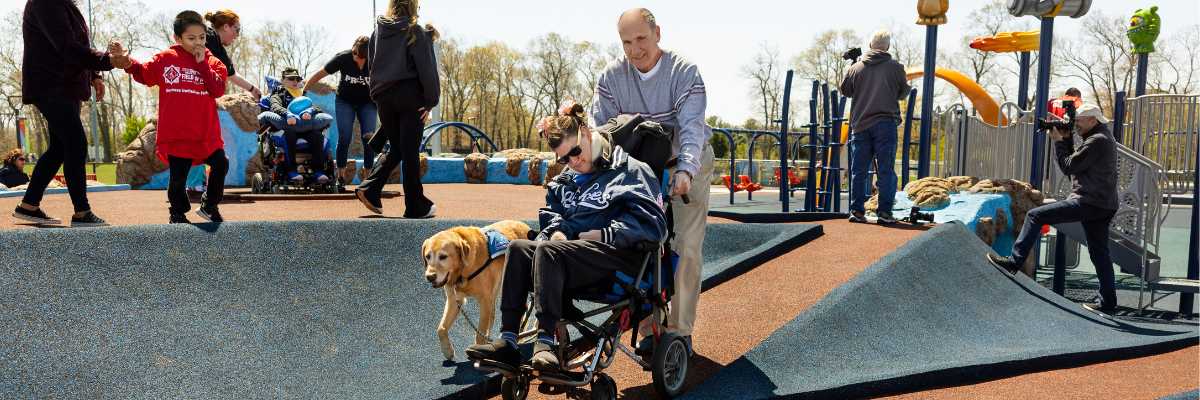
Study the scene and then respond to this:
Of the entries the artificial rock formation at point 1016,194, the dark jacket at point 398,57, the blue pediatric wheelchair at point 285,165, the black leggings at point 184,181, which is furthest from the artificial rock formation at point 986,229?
the black leggings at point 184,181

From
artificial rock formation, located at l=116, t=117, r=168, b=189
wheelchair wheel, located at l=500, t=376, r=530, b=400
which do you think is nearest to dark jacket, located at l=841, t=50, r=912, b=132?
wheelchair wheel, located at l=500, t=376, r=530, b=400

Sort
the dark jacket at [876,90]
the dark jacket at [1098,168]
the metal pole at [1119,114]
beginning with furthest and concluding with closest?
the metal pole at [1119,114], the dark jacket at [876,90], the dark jacket at [1098,168]

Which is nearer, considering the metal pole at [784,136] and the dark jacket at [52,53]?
the dark jacket at [52,53]

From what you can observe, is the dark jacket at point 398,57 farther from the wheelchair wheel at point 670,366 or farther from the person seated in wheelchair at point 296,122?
the person seated in wheelchair at point 296,122

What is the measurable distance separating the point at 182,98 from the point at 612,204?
3132mm

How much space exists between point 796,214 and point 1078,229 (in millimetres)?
2643

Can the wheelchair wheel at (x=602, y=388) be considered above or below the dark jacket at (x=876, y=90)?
below

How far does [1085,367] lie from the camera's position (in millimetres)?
4352

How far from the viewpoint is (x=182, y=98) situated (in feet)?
15.4

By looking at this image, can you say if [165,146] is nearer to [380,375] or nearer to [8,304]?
[8,304]

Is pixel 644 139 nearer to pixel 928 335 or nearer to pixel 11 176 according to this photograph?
pixel 928 335

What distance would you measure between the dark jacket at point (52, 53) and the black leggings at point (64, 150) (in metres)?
0.08

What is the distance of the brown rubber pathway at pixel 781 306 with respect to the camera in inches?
146

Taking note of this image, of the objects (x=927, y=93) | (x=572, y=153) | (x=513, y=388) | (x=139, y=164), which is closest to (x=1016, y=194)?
(x=927, y=93)
